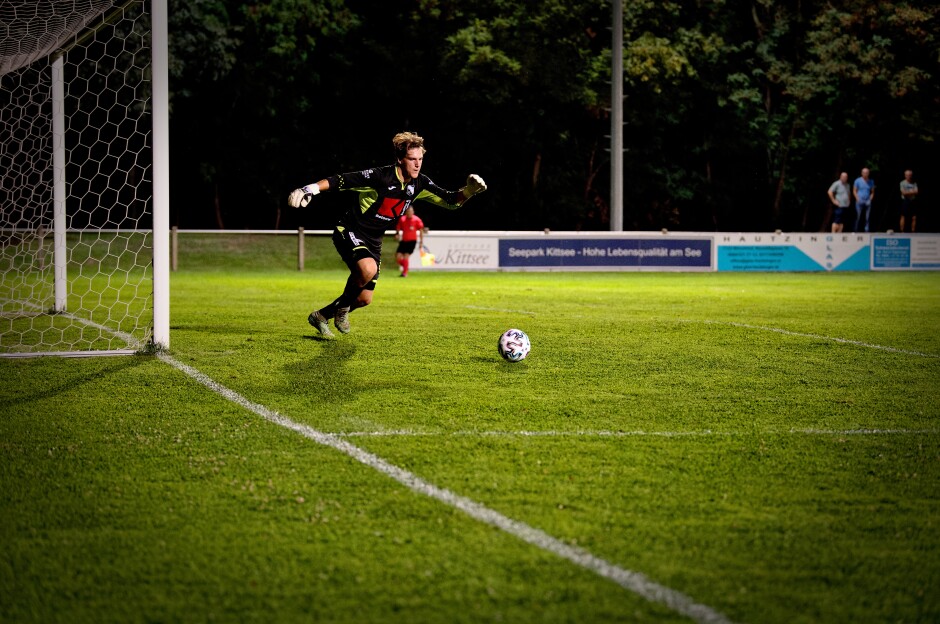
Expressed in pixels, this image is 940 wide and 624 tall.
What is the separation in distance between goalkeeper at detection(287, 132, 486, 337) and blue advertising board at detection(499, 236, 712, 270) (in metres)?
16.0

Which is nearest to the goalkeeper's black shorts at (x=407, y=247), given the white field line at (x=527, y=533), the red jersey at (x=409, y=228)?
the red jersey at (x=409, y=228)

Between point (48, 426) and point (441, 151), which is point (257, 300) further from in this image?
point (441, 151)

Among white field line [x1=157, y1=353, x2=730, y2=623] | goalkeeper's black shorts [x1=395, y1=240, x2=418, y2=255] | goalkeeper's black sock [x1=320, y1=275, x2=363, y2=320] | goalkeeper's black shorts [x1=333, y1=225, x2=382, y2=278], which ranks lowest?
white field line [x1=157, y1=353, x2=730, y2=623]

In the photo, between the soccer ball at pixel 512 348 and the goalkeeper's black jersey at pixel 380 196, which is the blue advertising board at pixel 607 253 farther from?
the soccer ball at pixel 512 348

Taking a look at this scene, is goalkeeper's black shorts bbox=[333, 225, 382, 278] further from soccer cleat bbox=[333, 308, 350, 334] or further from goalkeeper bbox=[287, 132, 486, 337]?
soccer cleat bbox=[333, 308, 350, 334]

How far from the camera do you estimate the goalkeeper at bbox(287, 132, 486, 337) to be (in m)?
9.81

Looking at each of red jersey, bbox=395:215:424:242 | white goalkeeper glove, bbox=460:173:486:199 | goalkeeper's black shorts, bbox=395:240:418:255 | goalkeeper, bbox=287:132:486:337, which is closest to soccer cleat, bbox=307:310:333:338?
goalkeeper, bbox=287:132:486:337

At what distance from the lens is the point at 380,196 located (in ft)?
33.1

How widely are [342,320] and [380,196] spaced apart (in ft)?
4.93

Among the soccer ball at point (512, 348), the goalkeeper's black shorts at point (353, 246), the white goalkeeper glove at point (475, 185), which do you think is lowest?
the soccer ball at point (512, 348)

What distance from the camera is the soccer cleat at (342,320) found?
10758 mm

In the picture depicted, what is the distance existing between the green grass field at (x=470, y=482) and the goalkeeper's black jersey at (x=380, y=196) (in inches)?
46.5

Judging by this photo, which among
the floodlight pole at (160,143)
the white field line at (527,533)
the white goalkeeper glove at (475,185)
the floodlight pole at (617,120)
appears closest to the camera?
the white field line at (527,533)

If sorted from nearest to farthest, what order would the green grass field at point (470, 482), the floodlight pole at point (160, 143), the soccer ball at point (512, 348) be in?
1. the green grass field at point (470, 482)
2. the floodlight pole at point (160, 143)
3. the soccer ball at point (512, 348)
